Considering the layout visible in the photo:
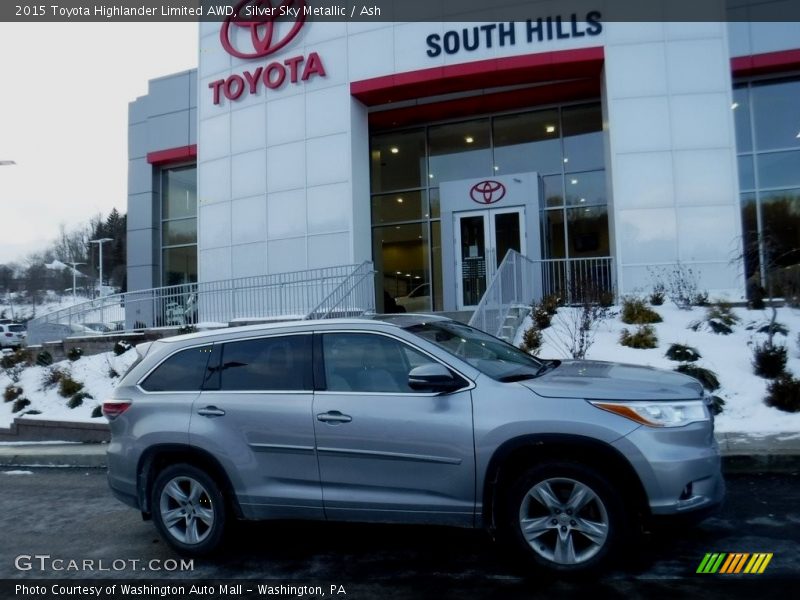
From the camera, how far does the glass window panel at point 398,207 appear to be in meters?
19.6

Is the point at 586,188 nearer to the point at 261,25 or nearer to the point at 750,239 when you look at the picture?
the point at 750,239

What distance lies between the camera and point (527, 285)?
44.3 ft

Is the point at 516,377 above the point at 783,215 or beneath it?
beneath

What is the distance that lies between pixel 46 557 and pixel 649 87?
1455 cm

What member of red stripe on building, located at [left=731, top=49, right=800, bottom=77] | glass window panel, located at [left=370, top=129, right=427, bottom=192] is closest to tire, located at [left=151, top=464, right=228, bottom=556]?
glass window panel, located at [left=370, top=129, right=427, bottom=192]

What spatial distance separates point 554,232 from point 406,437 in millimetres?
14614

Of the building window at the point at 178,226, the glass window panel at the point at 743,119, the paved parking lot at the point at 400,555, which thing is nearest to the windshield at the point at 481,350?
the paved parking lot at the point at 400,555

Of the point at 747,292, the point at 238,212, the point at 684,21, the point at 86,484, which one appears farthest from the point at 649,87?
the point at 86,484

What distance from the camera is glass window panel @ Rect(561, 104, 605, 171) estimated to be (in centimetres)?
1784

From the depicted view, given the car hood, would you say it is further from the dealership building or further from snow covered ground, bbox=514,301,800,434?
the dealership building

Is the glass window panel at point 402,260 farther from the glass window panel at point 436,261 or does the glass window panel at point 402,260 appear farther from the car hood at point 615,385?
the car hood at point 615,385

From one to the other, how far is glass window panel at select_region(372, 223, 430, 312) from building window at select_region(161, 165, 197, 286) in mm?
8236

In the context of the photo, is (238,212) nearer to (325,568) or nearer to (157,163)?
(157,163)

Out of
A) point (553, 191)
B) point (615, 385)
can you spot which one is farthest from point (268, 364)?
point (553, 191)
